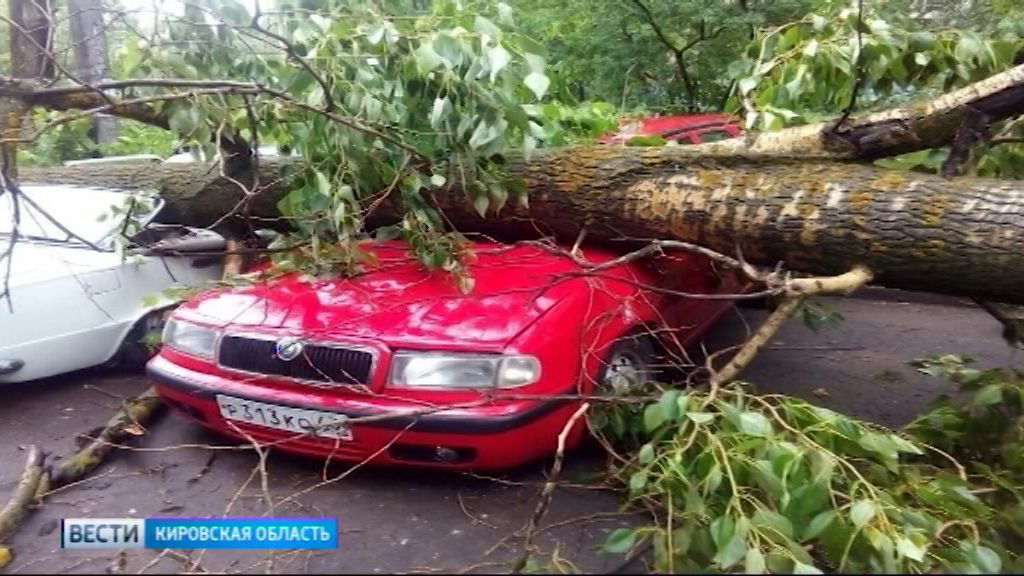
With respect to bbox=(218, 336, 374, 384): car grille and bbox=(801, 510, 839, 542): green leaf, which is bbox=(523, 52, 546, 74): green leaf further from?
bbox=(801, 510, 839, 542): green leaf

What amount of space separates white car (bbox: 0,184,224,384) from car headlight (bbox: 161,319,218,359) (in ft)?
1.35

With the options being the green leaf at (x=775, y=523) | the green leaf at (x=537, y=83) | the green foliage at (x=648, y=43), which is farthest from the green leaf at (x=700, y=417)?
the green foliage at (x=648, y=43)

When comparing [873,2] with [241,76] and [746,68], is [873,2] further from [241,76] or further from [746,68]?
[241,76]

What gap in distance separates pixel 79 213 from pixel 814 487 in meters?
4.28

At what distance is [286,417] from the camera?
3260 millimetres

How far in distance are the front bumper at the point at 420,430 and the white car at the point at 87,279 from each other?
Result: 3.93 feet

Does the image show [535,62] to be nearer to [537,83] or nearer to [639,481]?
[537,83]

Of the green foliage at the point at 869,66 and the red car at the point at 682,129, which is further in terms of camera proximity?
the red car at the point at 682,129

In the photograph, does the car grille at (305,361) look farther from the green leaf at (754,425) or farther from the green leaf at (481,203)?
the green leaf at (754,425)

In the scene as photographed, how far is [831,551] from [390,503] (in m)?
1.62

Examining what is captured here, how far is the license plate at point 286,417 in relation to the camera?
3.17 metres

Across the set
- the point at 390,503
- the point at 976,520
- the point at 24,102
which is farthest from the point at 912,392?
the point at 24,102

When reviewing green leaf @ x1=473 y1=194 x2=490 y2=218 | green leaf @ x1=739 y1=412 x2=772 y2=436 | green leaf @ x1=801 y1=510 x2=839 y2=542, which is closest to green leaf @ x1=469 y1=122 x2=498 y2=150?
green leaf @ x1=473 y1=194 x2=490 y2=218

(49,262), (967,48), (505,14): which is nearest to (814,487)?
(505,14)
